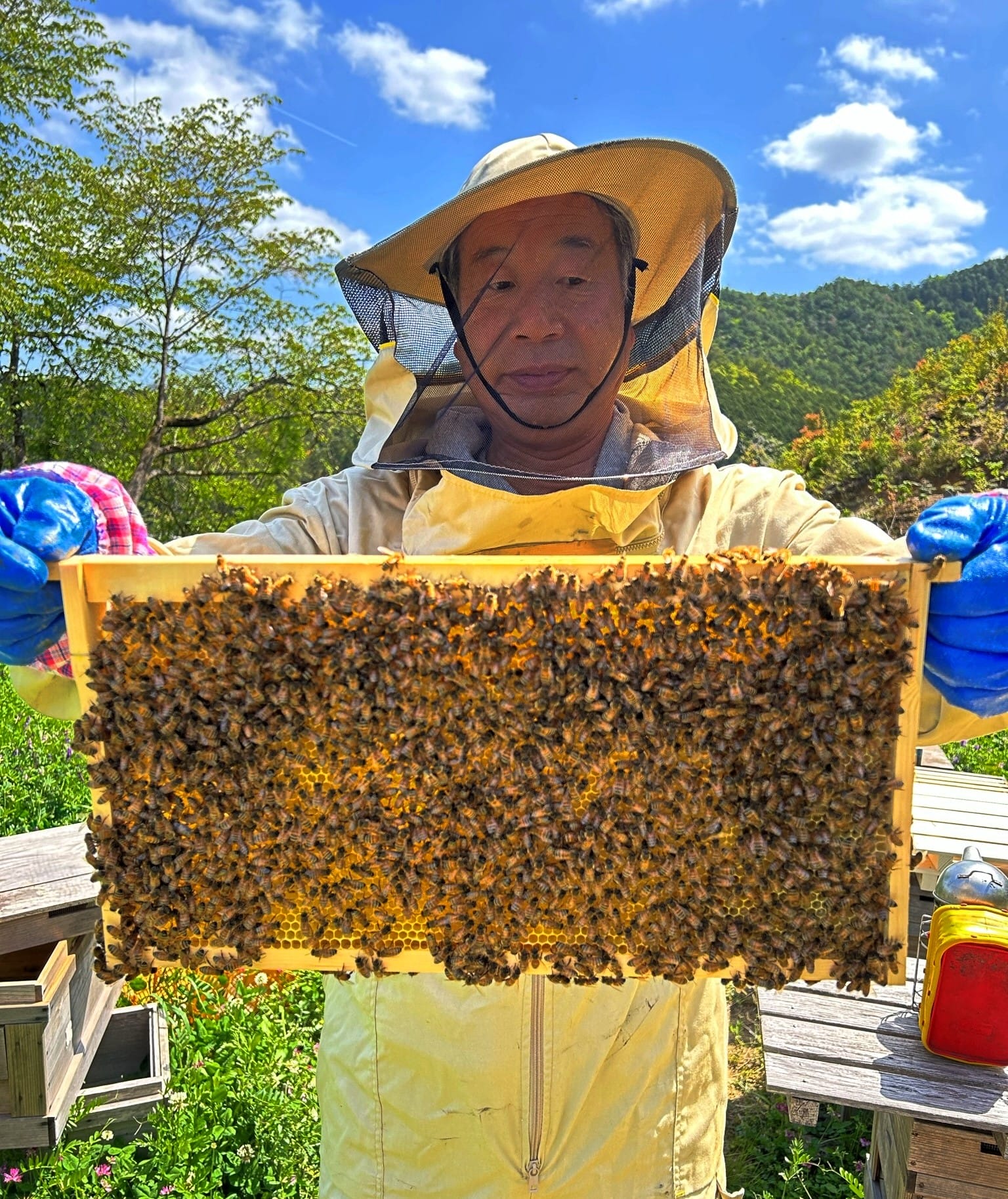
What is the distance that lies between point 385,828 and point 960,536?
1.18m

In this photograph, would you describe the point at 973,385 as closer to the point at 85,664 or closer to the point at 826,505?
the point at 826,505

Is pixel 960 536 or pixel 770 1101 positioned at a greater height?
pixel 960 536

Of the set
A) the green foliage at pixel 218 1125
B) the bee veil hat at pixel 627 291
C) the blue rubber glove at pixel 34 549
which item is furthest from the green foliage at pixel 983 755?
the blue rubber glove at pixel 34 549

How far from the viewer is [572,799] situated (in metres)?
1.63

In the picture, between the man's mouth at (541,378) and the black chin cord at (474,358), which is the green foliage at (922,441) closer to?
the black chin cord at (474,358)

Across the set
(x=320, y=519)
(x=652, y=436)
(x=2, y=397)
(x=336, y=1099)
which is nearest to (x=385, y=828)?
(x=320, y=519)

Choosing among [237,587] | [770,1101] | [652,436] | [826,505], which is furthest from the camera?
[770,1101]

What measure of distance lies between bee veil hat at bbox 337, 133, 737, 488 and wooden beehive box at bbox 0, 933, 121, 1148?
2380mm

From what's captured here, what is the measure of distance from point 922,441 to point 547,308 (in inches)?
638

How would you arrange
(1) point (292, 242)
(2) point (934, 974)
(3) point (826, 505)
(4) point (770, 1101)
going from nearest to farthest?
(3) point (826, 505) < (2) point (934, 974) < (4) point (770, 1101) < (1) point (292, 242)

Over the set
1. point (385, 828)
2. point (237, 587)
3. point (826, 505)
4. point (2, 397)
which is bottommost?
point (385, 828)

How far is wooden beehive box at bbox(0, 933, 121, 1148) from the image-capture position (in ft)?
10.8

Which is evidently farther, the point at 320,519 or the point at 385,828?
the point at 320,519

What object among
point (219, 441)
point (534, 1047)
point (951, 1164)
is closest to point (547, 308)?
point (534, 1047)
